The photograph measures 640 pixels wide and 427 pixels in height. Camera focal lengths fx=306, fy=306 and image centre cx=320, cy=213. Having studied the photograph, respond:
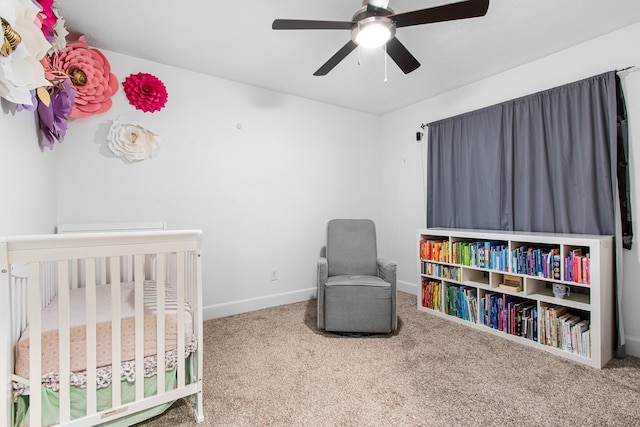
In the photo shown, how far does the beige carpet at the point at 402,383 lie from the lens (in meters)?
1.49

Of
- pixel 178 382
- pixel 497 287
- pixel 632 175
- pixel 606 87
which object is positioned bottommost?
pixel 178 382

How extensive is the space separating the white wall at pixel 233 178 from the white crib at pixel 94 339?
1.22 m

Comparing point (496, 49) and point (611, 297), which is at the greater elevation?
point (496, 49)

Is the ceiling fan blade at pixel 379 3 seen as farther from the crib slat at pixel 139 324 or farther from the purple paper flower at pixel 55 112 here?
the purple paper flower at pixel 55 112

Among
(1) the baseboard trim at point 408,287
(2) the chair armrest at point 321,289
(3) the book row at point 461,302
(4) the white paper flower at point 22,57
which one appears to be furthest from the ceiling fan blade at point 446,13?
(1) the baseboard trim at point 408,287

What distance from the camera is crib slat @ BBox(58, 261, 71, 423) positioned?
114cm

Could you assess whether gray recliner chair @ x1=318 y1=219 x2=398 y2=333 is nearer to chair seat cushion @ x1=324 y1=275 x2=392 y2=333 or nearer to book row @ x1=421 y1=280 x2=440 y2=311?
chair seat cushion @ x1=324 y1=275 x2=392 y2=333

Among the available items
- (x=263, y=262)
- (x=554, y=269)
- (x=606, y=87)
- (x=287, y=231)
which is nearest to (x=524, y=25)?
(x=606, y=87)

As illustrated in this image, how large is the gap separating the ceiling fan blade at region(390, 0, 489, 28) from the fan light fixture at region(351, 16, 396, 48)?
0.05 meters

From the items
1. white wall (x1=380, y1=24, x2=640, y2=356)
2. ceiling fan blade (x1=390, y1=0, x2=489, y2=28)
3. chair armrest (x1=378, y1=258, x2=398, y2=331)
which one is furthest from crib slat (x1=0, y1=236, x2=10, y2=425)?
white wall (x1=380, y1=24, x2=640, y2=356)

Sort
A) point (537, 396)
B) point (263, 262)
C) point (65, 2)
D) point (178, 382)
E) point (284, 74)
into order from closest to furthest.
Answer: point (178, 382) → point (537, 396) → point (65, 2) → point (284, 74) → point (263, 262)

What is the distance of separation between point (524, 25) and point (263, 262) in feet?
9.42

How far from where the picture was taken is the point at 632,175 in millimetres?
2125

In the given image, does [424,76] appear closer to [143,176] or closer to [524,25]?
[524,25]
